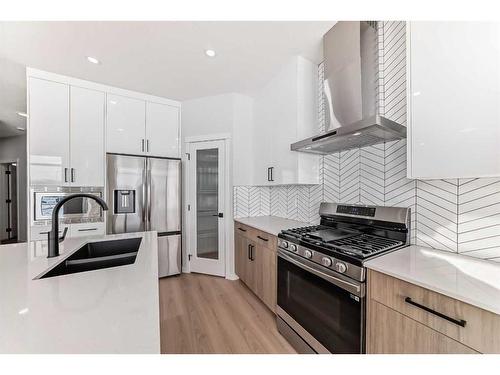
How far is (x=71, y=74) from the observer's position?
2.40 m

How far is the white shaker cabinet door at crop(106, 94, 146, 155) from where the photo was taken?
8.89 feet

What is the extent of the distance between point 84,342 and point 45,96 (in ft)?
9.96

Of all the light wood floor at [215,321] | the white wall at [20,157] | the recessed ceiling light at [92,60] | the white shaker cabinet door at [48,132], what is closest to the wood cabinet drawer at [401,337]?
the light wood floor at [215,321]

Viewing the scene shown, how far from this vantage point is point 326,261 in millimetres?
1289

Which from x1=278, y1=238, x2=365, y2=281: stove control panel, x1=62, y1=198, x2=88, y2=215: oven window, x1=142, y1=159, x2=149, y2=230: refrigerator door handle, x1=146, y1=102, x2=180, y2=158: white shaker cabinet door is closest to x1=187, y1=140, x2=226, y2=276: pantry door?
x1=146, y1=102, x2=180, y2=158: white shaker cabinet door

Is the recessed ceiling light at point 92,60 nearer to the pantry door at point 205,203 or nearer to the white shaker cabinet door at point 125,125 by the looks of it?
the white shaker cabinet door at point 125,125

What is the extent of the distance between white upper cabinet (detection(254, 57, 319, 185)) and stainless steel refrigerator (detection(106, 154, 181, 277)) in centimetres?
140

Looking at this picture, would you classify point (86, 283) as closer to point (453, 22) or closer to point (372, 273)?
point (372, 273)

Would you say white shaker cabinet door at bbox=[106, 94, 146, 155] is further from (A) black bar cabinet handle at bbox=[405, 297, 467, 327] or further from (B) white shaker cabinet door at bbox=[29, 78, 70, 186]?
(A) black bar cabinet handle at bbox=[405, 297, 467, 327]

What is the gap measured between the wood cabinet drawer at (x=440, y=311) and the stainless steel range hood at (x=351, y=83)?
959 mm

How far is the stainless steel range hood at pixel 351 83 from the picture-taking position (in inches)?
61.2

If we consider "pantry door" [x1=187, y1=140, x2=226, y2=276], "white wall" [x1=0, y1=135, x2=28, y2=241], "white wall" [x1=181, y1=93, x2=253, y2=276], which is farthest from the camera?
"white wall" [x1=0, y1=135, x2=28, y2=241]

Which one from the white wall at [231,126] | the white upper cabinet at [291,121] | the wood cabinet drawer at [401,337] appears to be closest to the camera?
the wood cabinet drawer at [401,337]
